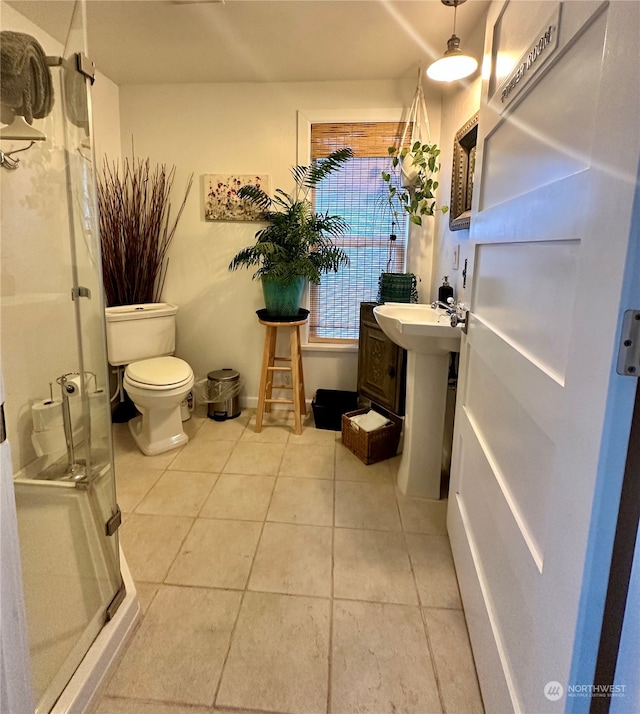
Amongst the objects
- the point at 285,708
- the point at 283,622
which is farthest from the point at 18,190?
the point at 285,708

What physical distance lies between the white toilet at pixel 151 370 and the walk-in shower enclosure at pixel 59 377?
49 centimetres

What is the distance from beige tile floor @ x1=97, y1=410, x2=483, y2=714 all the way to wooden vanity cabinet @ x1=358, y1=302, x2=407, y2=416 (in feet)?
1.30

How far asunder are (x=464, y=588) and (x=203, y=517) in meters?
1.14

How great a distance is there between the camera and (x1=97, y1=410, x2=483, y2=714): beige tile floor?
1.13 metres

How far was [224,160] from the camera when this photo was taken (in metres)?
2.81

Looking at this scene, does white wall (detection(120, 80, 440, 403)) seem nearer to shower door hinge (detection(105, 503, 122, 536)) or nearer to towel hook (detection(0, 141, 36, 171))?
towel hook (detection(0, 141, 36, 171))

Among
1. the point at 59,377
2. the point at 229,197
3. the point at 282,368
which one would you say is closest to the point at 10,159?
the point at 59,377

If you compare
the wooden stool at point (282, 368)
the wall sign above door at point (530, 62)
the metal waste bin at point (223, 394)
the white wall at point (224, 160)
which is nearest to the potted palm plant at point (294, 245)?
the wooden stool at point (282, 368)

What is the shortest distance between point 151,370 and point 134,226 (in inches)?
41.0

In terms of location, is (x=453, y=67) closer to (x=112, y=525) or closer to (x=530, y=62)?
(x=530, y=62)

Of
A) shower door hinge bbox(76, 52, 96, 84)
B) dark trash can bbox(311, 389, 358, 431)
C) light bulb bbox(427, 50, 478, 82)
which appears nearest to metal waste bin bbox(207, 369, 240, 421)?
dark trash can bbox(311, 389, 358, 431)

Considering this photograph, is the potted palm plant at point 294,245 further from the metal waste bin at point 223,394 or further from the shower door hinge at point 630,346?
the shower door hinge at point 630,346

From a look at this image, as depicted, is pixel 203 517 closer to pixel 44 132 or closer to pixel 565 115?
pixel 44 132

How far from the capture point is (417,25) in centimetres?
202
